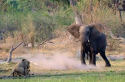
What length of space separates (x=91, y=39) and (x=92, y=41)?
98 millimetres

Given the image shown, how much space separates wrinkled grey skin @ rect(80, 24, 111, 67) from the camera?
66.5 feet

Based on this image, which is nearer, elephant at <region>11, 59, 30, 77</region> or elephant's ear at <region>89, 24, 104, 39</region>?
elephant at <region>11, 59, 30, 77</region>

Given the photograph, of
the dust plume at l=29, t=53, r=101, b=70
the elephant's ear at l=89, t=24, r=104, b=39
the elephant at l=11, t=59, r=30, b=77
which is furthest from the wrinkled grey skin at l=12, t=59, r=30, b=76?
the elephant's ear at l=89, t=24, r=104, b=39

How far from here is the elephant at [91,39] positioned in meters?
20.3

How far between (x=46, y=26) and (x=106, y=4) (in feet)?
26.6

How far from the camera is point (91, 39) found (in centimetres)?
2081

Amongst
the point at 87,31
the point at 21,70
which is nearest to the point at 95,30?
the point at 87,31

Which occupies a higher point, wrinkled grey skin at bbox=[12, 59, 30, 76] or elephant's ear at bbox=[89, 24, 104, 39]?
elephant's ear at bbox=[89, 24, 104, 39]

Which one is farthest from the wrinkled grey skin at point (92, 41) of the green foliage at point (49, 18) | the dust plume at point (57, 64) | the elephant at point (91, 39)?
the green foliage at point (49, 18)

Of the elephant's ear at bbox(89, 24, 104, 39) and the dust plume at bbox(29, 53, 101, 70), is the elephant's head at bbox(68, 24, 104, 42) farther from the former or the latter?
the dust plume at bbox(29, 53, 101, 70)

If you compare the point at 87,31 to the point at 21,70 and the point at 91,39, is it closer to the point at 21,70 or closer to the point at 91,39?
the point at 91,39

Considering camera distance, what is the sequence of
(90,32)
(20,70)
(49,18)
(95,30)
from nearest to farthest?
(20,70) → (90,32) → (95,30) → (49,18)

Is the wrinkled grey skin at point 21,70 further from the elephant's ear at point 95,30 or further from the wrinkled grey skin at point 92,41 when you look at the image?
the elephant's ear at point 95,30

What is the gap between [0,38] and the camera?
32219 mm
